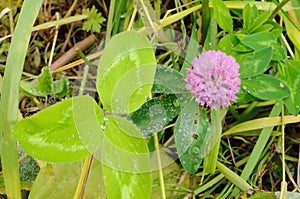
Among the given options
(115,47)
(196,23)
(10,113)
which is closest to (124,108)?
(115,47)

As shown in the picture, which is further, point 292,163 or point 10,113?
point 292,163

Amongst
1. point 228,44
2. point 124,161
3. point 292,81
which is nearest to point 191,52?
point 228,44

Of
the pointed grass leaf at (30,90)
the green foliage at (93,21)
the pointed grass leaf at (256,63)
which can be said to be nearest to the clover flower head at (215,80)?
the pointed grass leaf at (256,63)

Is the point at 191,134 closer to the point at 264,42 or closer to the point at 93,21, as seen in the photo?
the point at 264,42

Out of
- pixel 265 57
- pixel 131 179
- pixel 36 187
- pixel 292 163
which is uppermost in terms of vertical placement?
pixel 265 57

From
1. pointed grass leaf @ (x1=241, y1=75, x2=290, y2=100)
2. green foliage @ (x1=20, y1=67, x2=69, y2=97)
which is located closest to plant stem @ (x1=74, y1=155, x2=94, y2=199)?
green foliage @ (x1=20, y1=67, x2=69, y2=97)

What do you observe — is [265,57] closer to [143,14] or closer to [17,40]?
[143,14]

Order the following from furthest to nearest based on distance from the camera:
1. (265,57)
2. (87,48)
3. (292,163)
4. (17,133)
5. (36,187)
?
(87,48), (292,163), (36,187), (265,57), (17,133)
